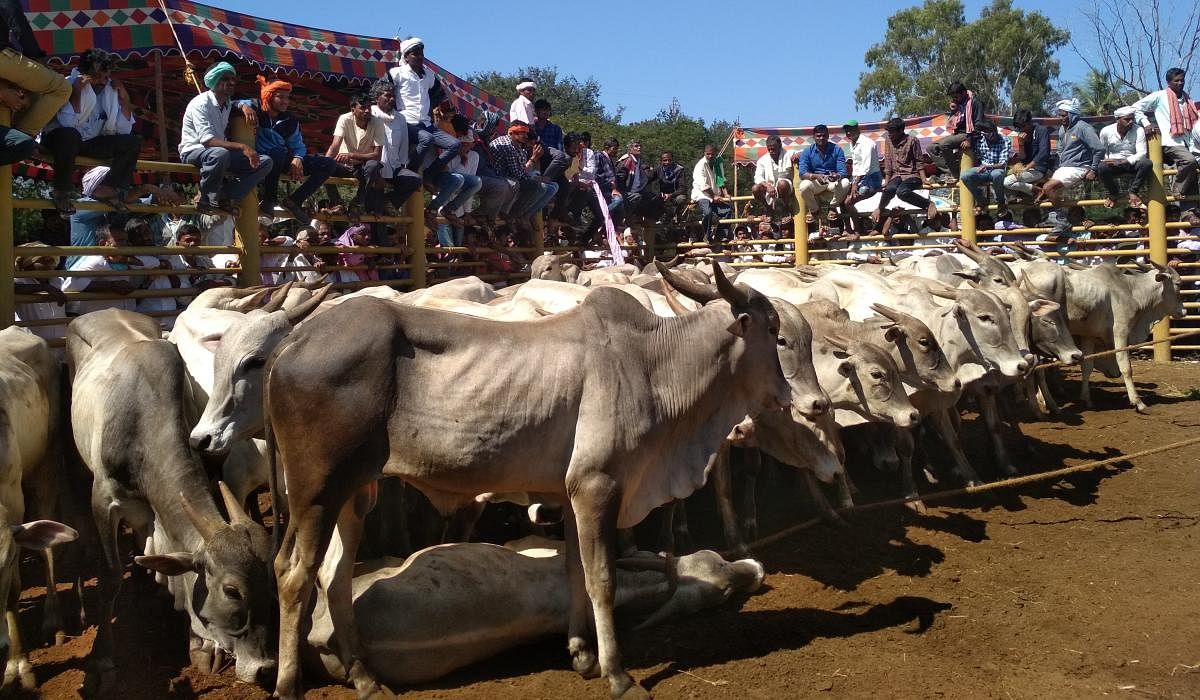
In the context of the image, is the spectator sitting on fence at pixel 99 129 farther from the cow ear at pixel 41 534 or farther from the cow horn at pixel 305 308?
the cow ear at pixel 41 534

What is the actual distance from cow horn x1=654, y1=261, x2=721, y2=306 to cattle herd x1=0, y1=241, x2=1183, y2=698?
0.05ft

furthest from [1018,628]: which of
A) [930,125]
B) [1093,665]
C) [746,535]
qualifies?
[930,125]

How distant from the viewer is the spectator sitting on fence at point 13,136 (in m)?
6.79

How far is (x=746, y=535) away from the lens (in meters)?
7.17

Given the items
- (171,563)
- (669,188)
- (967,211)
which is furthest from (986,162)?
(171,563)

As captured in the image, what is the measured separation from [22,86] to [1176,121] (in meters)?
13.7

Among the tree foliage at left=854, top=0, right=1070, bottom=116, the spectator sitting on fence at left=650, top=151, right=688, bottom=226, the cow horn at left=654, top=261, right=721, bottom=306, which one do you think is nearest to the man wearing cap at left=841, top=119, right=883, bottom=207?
the spectator sitting on fence at left=650, top=151, right=688, bottom=226

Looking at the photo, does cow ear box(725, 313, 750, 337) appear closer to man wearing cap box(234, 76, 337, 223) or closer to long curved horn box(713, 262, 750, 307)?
long curved horn box(713, 262, 750, 307)

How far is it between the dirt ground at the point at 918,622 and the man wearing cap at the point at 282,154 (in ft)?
13.3

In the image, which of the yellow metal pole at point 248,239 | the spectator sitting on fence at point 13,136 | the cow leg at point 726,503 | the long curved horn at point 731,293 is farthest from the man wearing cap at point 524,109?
the long curved horn at point 731,293

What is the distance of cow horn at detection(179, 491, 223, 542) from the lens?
515 centimetres

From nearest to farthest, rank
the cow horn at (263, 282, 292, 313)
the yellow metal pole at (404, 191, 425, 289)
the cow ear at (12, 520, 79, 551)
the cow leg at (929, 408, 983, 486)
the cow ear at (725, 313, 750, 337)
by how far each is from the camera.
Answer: the cow ear at (12, 520, 79, 551)
the cow ear at (725, 313, 750, 337)
the cow horn at (263, 282, 292, 313)
the cow leg at (929, 408, 983, 486)
the yellow metal pole at (404, 191, 425, 289)

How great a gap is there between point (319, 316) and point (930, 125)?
1713 centimetres

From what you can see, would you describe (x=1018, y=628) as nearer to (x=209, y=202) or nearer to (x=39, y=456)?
(x=39, y=456)
